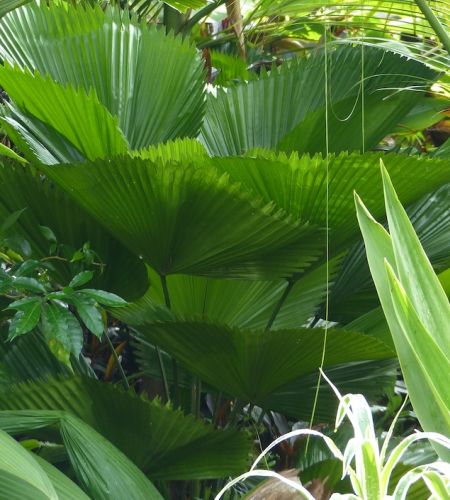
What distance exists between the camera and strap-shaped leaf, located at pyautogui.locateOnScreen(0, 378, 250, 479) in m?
1.32

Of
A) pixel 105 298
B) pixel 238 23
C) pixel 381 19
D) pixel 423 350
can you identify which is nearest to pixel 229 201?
pixel 105 298

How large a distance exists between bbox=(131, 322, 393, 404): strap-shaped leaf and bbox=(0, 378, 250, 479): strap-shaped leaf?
93 mm

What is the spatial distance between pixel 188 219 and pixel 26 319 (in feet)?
0.88

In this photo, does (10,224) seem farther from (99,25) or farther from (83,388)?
(99,25)

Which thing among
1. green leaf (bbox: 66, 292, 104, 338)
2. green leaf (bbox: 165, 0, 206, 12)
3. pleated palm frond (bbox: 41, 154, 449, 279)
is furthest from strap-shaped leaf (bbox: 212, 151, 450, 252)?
green leaf (bbox: 165, 0, 206, 12)

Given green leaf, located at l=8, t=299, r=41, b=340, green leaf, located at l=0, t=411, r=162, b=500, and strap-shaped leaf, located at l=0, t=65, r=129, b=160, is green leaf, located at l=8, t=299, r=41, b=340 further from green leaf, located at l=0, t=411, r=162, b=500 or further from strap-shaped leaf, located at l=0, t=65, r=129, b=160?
strap-shaped leaf, located at l=0, t=65, r=129, b=160

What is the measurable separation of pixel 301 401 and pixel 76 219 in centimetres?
52

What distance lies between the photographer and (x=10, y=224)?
51.6 inches

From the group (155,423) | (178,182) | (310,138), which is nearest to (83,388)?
(155,423)

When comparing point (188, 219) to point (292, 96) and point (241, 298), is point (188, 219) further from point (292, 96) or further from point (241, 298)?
point (292, 96)

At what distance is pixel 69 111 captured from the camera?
1.32 metres

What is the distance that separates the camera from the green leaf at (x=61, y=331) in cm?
122

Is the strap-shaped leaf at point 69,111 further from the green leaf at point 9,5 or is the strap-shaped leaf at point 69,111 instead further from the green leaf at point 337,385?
the green leaf at point 337,385

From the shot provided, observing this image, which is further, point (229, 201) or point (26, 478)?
point (229, 201)
